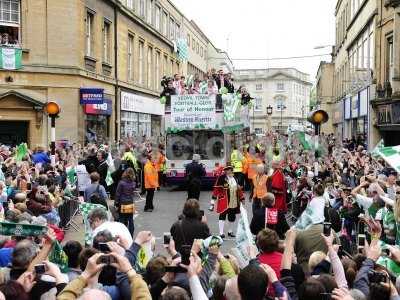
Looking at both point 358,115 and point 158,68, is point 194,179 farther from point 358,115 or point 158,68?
point 158,68

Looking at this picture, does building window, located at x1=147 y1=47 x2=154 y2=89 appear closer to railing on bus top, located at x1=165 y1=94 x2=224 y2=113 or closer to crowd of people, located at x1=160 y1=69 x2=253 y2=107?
crowd of people, located at x1=160 y1=69 x2=253 y2=107

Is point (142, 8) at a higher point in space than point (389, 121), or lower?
higher

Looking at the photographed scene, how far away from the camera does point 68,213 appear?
45.5 feet

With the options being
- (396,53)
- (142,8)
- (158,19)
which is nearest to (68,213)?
(396,53)

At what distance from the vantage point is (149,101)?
42.1 m

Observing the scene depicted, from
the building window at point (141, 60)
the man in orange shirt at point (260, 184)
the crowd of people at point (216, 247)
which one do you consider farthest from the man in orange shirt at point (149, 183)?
the building window at point (141, 60)

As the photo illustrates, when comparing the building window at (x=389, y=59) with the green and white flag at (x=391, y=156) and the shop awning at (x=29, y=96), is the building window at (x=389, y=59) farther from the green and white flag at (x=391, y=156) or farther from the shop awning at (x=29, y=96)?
the green and white flag at (x=391, y=156)

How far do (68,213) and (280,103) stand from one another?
10338 cm

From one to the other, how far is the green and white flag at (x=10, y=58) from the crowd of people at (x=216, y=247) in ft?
31.3

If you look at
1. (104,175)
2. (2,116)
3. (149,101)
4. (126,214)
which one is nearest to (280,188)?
(126,214)

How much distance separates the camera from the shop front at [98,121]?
27.5 metres

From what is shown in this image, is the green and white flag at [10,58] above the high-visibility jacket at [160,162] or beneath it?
above

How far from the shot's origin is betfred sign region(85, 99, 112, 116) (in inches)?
1073

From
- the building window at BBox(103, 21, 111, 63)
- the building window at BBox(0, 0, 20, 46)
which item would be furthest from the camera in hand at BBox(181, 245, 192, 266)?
the building window at BBox(103, 21, 111, 63)
